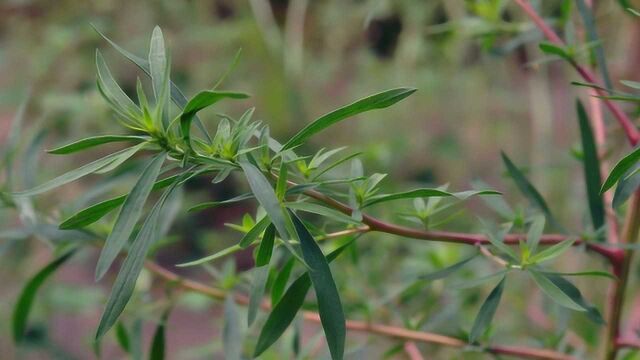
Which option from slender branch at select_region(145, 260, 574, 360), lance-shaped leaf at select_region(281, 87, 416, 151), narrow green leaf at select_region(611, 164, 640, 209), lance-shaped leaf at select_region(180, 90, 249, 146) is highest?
lance-shaped leaf at select_region(180, 90, 249, 146)

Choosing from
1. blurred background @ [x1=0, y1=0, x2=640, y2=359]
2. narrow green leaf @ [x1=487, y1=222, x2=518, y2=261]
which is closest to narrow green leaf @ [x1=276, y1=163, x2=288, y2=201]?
narrow green leaf @ [x1=487, y1=222, x2=518, y2=261]

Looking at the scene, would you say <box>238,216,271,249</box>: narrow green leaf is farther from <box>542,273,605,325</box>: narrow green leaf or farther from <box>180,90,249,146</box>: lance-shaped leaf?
<box>542,273,605,325</box>: narrow green leaf

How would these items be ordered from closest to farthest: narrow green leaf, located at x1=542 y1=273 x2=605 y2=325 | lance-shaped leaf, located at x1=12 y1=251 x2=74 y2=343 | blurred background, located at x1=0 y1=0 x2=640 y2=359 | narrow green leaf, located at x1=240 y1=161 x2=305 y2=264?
narrow green leaf, located at x1=240 y1=161 x2=305 y2=264, narrow green leaf, located at x1=542 y1=273 x2=605 y2=325, lance-shaped leaf, located at x1=12 y1=251 x2=74 y2=343, blurred background, located at x1=0 y1=0 x2=640 y2=359

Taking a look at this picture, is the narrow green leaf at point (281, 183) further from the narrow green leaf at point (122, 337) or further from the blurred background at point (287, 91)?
the blurred background at point (287, 91)

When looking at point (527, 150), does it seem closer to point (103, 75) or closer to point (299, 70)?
point (299, 70)

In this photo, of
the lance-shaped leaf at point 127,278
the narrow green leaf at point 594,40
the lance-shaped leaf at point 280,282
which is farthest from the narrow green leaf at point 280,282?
the narrow green leaf at point 594,40

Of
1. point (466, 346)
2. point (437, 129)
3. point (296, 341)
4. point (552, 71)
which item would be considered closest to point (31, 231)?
point (296, 341)

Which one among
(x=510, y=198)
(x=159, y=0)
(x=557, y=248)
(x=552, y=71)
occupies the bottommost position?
(x=510, y=198)
